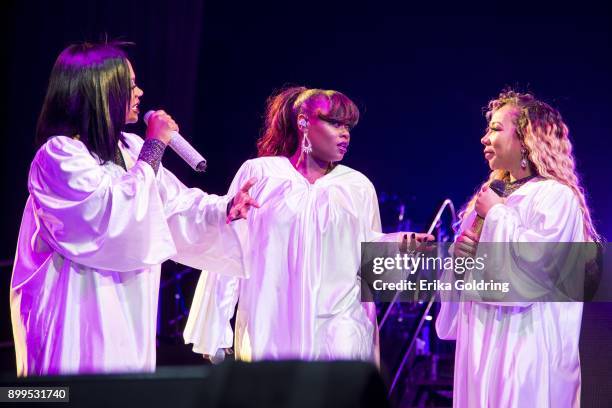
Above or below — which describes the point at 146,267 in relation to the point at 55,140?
below

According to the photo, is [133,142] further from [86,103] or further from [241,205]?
[241,205]

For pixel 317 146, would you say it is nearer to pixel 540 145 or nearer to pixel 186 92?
pixel 540 145

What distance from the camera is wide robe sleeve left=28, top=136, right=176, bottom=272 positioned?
3.03 m

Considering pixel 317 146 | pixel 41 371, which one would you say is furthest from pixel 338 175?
pixel 41 371

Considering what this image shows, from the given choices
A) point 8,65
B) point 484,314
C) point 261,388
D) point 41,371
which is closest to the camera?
point 261,388

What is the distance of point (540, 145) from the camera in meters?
4.01

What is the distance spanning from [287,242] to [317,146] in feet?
1.70

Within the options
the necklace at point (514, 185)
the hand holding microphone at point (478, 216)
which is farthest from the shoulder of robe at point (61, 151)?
the necklace at point (514, 185)

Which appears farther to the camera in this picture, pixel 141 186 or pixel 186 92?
pixel 186 92

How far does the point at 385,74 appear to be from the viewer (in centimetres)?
593

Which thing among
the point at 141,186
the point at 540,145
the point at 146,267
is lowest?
the point at 146,267

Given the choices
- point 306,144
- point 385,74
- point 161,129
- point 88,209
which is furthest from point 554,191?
point 385,74

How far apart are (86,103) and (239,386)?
2.11 meters

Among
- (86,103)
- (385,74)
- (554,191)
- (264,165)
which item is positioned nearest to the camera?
(86,103)
